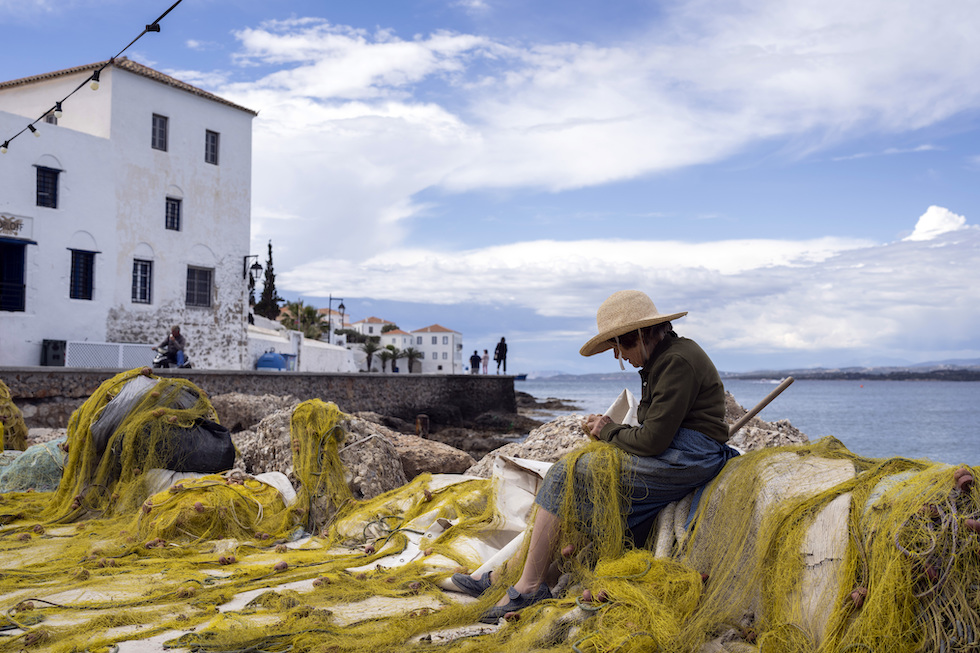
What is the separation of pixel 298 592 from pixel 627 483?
176 cm

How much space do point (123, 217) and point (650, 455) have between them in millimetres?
22206

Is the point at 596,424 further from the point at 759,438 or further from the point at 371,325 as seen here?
the point at 371,325

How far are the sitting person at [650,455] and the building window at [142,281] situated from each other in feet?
71.7

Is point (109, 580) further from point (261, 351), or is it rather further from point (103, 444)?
point (261, 351)

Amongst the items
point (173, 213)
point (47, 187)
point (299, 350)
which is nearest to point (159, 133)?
point (173, 213)

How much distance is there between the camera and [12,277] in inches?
777

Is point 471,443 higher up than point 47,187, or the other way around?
point 47,187

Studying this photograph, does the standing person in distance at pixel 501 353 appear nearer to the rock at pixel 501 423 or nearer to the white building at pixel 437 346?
the rock at pixel 501 423

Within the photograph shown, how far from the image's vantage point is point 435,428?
91.1 feet

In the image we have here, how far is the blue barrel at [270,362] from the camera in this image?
28.4 metres

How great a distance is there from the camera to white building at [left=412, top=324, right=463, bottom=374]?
92.1 meters

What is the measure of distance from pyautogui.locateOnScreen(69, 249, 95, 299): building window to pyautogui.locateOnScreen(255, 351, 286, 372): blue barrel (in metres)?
8.03

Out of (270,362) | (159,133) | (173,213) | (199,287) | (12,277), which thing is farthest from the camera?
(270,362)

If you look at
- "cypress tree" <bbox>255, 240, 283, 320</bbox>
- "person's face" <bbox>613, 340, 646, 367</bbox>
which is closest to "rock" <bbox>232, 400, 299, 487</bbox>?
"person's face" <bbox>613, 340, 646, 367</bbox>
